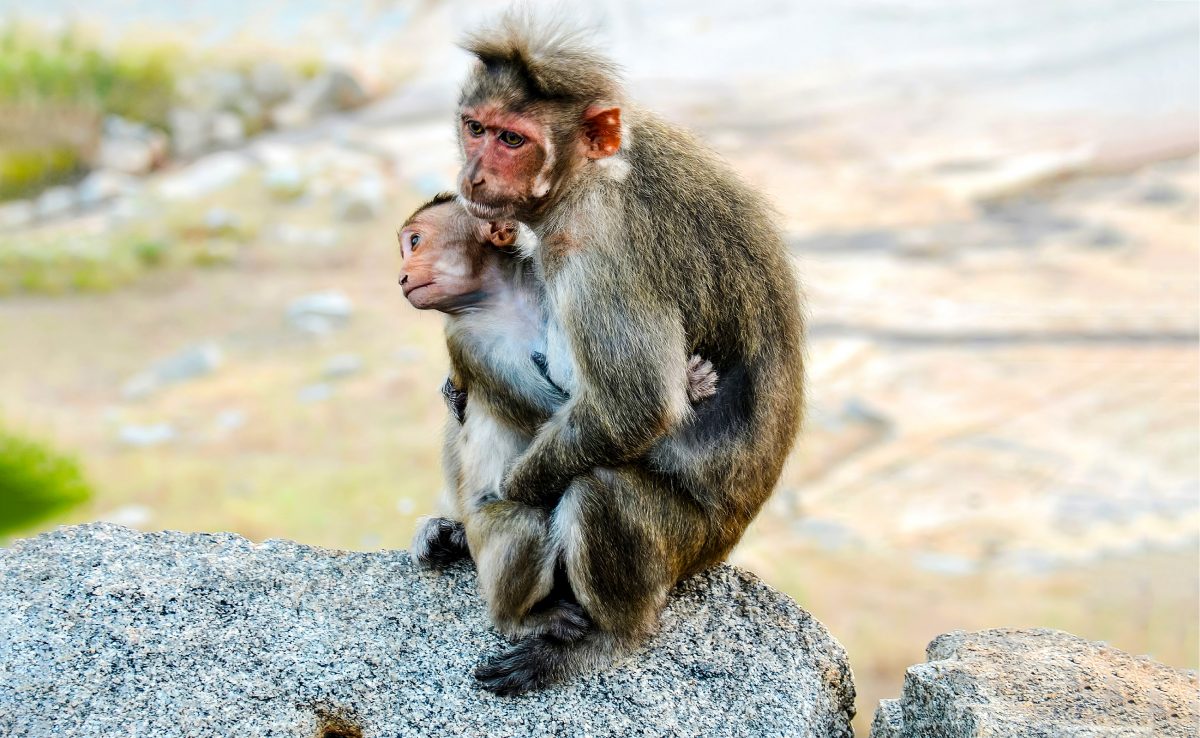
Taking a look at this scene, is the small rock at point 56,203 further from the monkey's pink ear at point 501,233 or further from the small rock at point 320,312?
the monkey's pink ear at point 501,233

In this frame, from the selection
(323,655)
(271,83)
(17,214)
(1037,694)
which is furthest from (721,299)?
(271,83)

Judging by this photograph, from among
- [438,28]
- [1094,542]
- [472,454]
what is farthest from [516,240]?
[438,28]

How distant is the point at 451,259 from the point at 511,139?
0.62 metres

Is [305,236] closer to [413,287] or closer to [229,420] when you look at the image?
[229,420]

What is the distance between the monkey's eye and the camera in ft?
12.4

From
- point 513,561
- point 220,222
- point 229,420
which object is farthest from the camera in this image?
point 220,222

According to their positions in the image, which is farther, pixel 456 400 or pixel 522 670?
pixel 456 400

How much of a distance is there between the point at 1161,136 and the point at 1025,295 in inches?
146

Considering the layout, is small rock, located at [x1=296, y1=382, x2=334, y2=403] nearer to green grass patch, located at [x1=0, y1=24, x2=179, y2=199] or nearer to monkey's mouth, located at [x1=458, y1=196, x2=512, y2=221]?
Answer: green grass patch, located at [x1=0, y1=24, x2=179, y2=199]

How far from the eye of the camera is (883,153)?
50.6ft

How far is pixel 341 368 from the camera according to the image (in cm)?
1259

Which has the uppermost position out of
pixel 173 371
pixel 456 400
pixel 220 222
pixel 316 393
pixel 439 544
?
pixel 456 400

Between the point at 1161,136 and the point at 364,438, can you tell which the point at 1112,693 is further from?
the point at 1161,136

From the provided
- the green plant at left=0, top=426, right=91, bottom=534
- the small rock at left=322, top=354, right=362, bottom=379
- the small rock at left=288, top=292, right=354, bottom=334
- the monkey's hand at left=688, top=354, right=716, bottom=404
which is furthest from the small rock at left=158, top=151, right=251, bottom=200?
the monkey's hand at left=688, top=354, right=716, bottom=404
